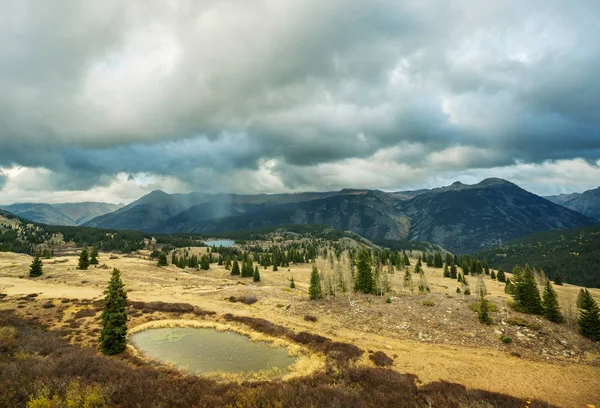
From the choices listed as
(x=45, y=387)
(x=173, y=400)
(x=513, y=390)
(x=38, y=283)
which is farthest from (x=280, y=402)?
(x=38, y=283)

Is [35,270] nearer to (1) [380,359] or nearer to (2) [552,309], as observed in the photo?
(1) [380,359]

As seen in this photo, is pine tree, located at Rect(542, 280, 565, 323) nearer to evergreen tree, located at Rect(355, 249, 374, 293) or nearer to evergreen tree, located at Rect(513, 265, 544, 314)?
evergreen tree, located at Rect(513, 265, 544, 314)

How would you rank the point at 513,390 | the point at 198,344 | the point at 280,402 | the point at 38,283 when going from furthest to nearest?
the point at 38,283
the point at 198,344
the point at 513,390
the point at 280,402

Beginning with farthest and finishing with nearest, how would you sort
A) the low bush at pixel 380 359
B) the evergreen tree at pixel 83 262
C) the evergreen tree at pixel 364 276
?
the evergreen tree at pixel 83 262 → the evergreen tree at pixel 364 276 → the low bush at pixel 380 359

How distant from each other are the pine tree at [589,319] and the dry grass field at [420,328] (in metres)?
1.40

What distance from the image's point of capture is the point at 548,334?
37.6m

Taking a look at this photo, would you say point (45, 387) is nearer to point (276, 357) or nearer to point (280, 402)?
point (280, 402)

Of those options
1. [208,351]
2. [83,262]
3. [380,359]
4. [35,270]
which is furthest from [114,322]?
[83,262]

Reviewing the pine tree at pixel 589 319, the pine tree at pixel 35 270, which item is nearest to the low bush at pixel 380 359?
the pine tree at pixel 589 319

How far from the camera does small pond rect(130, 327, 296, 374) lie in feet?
99.9

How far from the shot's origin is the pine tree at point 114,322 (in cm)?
3253

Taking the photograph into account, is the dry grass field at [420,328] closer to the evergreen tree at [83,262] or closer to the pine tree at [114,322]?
the pine tree at [114,322]

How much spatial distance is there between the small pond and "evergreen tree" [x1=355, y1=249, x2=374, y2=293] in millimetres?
31809

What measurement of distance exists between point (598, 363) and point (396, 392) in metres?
27.0
